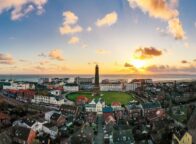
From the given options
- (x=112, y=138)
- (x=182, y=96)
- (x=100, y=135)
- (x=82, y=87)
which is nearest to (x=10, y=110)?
(x=100, y=135)

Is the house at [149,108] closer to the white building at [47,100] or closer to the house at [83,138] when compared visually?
the house at [83,138]

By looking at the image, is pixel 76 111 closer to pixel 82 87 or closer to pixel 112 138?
pixel 112 138

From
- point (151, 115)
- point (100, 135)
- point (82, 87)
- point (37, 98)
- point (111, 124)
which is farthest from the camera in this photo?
point (82, 87)

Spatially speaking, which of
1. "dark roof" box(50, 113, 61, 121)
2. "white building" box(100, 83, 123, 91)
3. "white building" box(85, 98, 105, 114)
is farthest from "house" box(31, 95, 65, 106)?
"white building" box(100, 83, 123, 91)

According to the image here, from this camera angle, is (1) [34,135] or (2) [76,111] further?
(2) [76,111]

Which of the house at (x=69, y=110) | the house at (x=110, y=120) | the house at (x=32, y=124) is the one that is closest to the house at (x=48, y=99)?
the house at (x=69, y=110)

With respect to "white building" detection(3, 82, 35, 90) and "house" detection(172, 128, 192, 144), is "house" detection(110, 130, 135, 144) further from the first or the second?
"white building" detection(3, 82, 35, 90)

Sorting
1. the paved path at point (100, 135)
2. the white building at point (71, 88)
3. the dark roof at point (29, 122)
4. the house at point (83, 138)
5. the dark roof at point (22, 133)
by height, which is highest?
the white building at point (71, 88)
